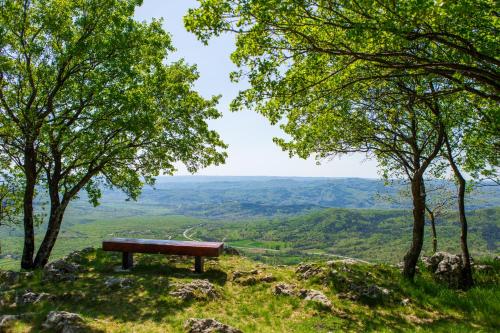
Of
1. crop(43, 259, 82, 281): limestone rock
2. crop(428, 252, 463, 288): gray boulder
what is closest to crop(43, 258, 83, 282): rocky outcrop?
crop(43, 259, 82, 281): limestone rock

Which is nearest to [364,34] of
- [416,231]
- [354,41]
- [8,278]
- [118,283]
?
[354,41]

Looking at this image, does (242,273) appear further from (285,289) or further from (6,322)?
(6,322)

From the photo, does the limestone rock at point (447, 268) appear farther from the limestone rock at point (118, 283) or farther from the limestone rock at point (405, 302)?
the limestone rock at point (118, 283)

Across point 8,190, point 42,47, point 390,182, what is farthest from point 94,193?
point 390,182

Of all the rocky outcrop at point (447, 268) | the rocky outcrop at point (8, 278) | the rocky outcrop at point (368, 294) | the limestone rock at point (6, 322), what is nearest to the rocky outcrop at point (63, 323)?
the limestone rock at point (6, 322)

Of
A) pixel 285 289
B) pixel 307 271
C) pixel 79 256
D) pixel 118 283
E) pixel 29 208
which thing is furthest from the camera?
pixel 79 256

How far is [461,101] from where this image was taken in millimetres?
15805

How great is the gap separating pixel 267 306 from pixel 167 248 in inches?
247

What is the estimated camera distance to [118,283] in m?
15.4

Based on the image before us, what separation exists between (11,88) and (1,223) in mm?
11703

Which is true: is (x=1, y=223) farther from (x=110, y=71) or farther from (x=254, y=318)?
(x=254, y=318)

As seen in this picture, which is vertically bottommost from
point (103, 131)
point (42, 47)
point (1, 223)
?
point (1, 223)

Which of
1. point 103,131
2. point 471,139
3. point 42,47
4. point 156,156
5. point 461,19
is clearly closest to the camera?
point 461,19

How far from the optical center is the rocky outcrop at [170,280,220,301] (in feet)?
46.6
